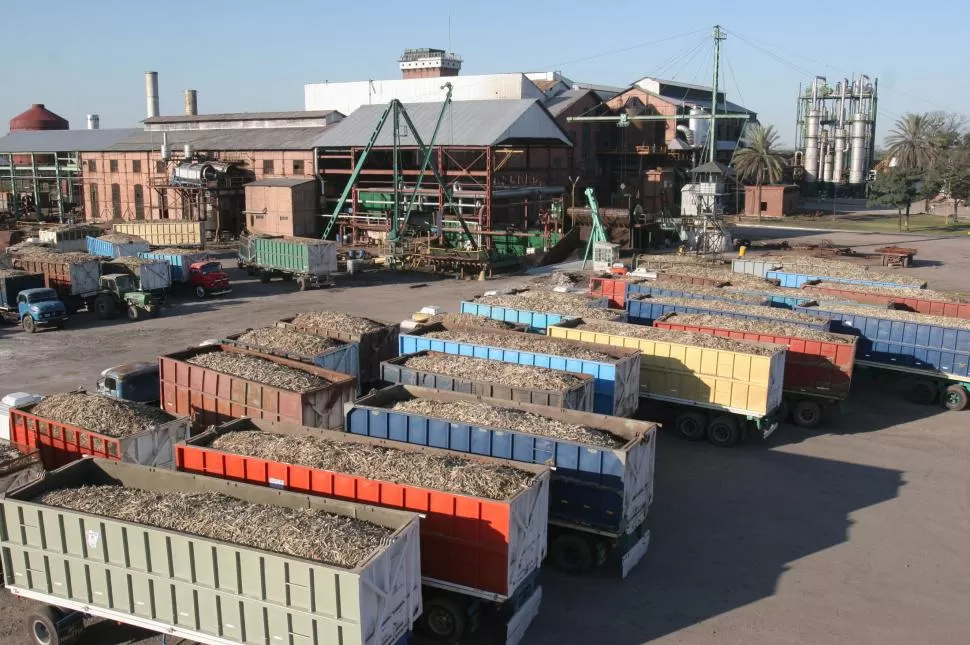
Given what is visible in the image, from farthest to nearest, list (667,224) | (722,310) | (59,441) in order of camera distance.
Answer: (667,224) < (722,310) < (59,441)

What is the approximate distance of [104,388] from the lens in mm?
21094

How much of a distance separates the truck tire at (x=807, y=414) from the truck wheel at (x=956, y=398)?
472 cm

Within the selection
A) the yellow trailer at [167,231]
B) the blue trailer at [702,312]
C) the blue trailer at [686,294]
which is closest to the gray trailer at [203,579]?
the blue trailer at [702,312]

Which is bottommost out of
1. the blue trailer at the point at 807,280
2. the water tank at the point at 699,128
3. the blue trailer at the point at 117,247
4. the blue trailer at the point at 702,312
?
the blue trailer at the point at 702,312

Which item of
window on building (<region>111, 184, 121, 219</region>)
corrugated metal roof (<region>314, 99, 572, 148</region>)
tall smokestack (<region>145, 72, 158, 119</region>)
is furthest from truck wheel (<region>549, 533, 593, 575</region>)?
tall smokestack (<region>145, 72, 158, 119</region>)

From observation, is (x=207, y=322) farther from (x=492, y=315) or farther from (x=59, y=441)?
(x=59, y=441)

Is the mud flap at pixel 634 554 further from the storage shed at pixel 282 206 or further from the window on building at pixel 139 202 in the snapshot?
the window on building at pixel 139 202

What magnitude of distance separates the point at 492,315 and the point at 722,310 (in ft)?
23.9

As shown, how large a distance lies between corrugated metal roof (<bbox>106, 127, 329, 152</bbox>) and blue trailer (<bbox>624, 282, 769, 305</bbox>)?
119 ft

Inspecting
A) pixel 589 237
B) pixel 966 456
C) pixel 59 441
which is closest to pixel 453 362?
pixel 59 441

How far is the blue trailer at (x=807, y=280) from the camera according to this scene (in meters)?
32.9

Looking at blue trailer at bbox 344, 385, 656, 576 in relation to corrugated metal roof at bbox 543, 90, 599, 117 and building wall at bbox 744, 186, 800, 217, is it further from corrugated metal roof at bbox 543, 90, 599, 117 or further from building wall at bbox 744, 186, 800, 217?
building wall at bbox 744, 186, 800, 217

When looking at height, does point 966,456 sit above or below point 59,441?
below

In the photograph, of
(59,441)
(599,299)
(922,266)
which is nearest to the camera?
(59,441)
